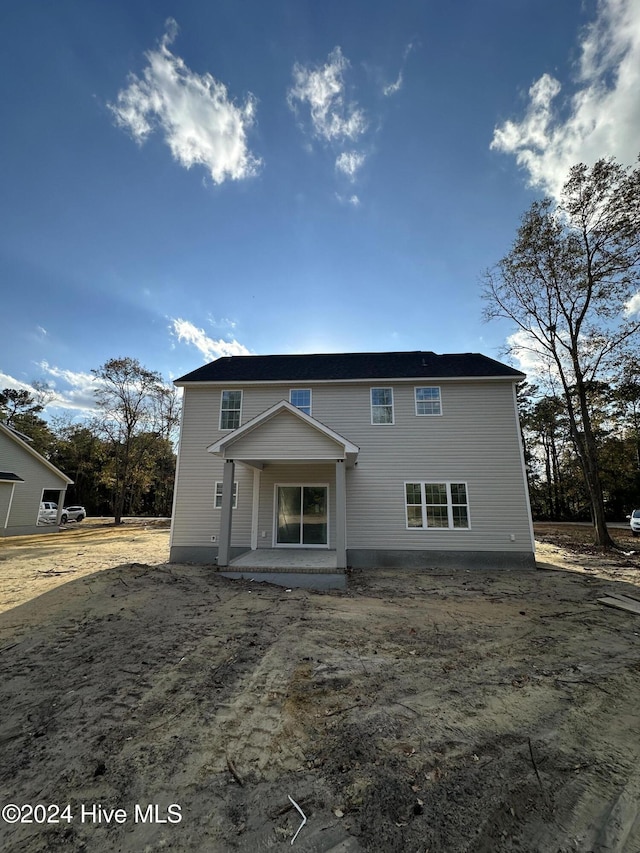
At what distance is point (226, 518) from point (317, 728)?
7.30 m

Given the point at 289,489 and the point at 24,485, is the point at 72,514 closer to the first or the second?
the point at 24,485

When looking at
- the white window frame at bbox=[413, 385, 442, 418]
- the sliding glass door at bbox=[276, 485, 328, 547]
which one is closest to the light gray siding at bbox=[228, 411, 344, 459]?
the sliding glass door at bbox=[276, 485, 328, 547]

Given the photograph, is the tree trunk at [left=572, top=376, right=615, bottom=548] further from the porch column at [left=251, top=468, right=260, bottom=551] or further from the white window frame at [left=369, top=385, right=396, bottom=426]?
the porch column at [left=251, top=468, right=260, bottom=551]

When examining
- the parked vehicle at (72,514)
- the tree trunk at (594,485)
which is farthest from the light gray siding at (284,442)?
the parked vehicle at (72,514)

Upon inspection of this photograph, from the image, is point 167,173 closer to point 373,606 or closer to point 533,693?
point 373,606

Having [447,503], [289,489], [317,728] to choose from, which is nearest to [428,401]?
[447,503]

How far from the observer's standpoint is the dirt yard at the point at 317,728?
2.20 metres

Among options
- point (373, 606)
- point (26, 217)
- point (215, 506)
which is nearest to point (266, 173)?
point (26, 217)

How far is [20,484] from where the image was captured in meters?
21.0

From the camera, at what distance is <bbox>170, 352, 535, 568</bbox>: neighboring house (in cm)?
1138

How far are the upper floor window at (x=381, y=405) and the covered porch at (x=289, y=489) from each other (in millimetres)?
1992

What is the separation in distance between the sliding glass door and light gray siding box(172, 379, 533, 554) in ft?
1.07

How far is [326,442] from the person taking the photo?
1003 centimetres

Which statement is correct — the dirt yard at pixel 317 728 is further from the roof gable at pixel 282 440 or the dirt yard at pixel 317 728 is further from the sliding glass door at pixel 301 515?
the sliding glass door at pixel 301 515
